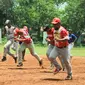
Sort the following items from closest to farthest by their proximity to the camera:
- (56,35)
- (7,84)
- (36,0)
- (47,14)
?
(7,84), (56,35), (47,14), (36,0)

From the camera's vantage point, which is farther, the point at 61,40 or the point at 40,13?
the point at 40,13

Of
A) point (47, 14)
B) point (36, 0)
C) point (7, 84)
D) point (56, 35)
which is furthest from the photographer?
point (36, 0)

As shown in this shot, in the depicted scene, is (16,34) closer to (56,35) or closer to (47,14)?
(56,35)

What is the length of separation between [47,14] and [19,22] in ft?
18.9

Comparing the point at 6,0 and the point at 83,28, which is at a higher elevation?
the point at 6,0

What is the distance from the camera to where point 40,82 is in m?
11.9

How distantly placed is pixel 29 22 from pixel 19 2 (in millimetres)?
5132

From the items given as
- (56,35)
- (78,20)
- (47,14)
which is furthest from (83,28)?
(56,35)

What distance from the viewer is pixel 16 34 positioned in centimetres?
1719

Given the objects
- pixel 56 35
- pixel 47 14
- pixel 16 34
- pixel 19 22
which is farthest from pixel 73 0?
pixel 56 35

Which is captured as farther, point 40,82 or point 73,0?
point 73,0

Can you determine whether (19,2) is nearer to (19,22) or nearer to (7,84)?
(19,22)

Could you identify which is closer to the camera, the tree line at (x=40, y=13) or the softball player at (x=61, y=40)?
the softball player at (x=61, y=40)

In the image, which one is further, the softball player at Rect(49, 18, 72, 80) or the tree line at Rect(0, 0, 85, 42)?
the tree line at Rect(0, 0, 85, 42)
